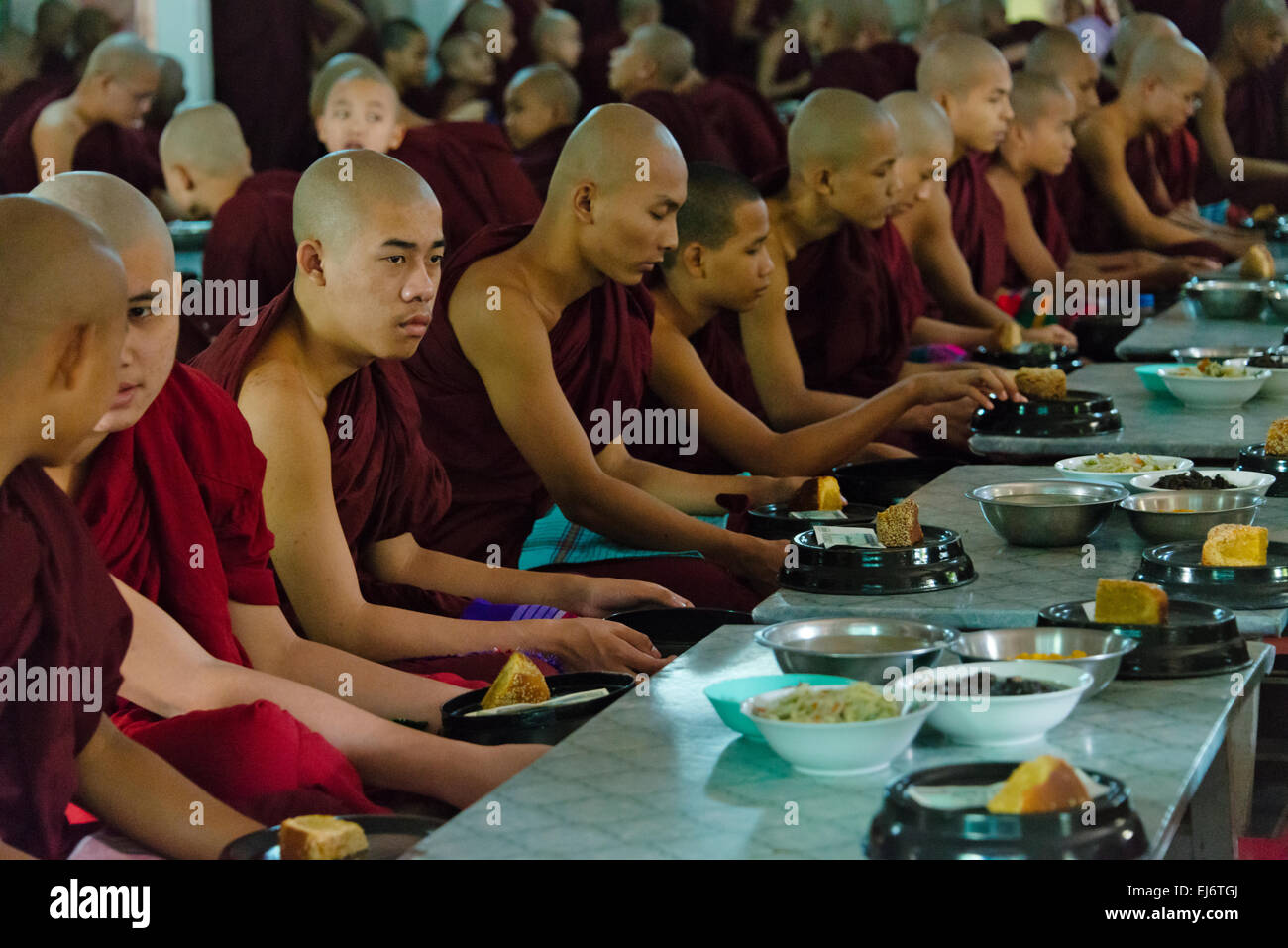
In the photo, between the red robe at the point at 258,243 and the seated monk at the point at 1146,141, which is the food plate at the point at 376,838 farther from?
the seated monk at the point at 1146,141

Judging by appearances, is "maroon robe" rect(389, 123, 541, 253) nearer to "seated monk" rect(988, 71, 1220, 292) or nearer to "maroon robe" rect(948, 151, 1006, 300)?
"maroon robe" rect(948, 151, 1006, 300)

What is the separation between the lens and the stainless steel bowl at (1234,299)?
571cm

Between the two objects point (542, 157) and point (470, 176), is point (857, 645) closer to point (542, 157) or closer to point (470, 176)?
point (470, 176)

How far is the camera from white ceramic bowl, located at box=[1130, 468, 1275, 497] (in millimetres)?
2901

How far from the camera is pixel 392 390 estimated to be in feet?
10.7

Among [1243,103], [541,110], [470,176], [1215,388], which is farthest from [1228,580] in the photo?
[1243,103]

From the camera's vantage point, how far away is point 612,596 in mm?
3217

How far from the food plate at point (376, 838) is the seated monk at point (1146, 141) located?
7.23 meters

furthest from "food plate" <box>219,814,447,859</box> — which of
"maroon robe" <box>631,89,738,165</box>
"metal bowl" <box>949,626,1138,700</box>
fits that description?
"maroon robe" <box>631,89,738,165</box>

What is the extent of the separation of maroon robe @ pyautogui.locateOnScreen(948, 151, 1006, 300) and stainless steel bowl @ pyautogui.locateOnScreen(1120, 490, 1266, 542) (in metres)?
4.39

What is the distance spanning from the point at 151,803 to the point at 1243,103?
9.88 metres

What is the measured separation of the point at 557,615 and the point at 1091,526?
976 mm
